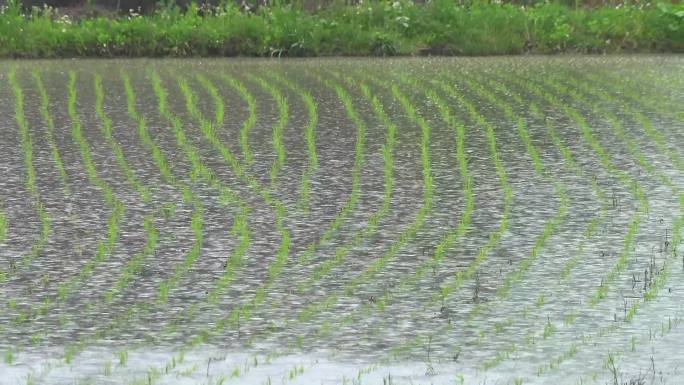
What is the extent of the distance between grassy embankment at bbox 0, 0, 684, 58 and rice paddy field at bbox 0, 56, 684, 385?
129 inches

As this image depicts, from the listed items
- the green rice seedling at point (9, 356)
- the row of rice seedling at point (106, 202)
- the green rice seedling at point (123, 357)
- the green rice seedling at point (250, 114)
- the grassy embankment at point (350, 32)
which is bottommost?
the grassy embankment at point (350, 32)

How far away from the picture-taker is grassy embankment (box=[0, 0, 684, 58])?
54.6ft

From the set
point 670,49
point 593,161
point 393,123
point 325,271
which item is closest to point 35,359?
point 325,271

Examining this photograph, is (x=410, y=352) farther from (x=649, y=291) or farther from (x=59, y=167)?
(x=59, y=167)

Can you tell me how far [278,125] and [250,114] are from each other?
0.64 m

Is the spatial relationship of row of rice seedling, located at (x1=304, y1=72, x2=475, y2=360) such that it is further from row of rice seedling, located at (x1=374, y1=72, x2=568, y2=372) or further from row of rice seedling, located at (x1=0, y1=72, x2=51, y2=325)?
row of rice seedling, located at (x1=0, y1=72, x2=51, y2=325)

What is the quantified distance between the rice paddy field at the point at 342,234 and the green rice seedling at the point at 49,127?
0.04 m

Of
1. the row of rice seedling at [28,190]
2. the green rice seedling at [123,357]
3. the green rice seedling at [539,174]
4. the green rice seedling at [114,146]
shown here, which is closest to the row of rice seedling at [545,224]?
the green rice seedling at [539,174]

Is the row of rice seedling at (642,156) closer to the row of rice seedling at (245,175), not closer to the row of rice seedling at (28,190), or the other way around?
the row of rice seedling at (245,175)

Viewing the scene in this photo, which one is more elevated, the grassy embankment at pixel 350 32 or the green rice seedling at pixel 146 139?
the green rice seedling at pixel 146 139

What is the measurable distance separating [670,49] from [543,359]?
1257 centimetres

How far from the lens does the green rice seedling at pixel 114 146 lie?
8.56 meters

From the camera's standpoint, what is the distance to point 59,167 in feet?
30.6

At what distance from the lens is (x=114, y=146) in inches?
401
